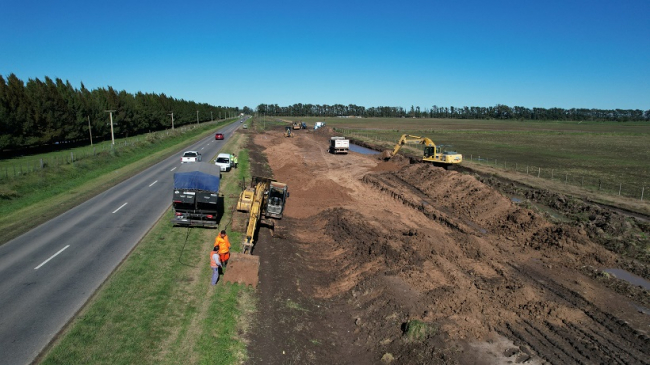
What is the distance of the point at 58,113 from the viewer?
60.1 metres

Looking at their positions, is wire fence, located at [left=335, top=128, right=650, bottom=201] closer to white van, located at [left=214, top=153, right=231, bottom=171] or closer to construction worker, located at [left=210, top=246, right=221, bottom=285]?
white van, located at [left=214, top=153, right=231, bottom=171]

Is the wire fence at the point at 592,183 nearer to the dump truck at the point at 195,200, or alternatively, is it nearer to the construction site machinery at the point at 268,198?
the construction site machinery at the point at 268,198

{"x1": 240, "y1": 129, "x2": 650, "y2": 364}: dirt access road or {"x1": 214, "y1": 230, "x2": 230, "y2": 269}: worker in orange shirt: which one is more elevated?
{"x1": 214, "y1": 230, "x2": 230, "y2": 269}: worker in orange shirt

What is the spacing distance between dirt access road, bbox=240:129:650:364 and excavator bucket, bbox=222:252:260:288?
1.53ft

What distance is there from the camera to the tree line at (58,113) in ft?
169

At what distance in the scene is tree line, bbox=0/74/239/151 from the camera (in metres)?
51.4

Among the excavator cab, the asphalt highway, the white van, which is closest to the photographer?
the asphalt highway

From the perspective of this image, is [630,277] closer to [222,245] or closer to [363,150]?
[222,245]

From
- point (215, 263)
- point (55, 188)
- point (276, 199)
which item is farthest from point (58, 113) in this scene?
point (215, 263)

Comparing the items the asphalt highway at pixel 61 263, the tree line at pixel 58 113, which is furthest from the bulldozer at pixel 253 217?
the tree line at pixel 58 113

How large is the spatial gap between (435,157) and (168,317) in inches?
1507

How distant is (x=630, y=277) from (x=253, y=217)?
16618 millimetres

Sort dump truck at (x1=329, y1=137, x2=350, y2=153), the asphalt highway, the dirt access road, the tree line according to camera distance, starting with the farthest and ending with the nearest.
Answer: dump truck at (x1=329, y1=137, x2=350, y2=153), the tree line, the dirt access road, the asphalt highway

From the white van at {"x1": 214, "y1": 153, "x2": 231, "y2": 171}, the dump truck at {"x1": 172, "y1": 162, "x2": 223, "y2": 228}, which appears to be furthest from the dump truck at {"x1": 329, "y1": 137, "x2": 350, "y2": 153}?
the dump truck at {"x1": 172, "y1": 162, "x2": 223, "y2": 228}
